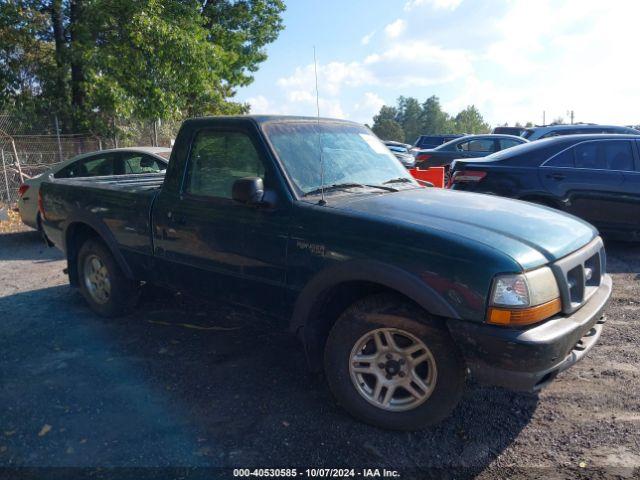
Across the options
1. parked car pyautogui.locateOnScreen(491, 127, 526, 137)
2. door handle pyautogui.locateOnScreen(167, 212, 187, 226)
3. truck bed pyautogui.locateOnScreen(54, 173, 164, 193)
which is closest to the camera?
door handle pyautogui.locateOnScreen(167, 212, 187, 226)

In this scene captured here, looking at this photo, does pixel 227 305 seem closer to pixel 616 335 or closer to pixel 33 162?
pixel 616 335

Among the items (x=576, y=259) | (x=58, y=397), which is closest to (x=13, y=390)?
(x=58, y=397)

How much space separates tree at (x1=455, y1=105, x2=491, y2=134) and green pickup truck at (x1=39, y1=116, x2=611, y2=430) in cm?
10286

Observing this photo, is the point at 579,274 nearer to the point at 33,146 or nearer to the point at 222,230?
the point at 222,230

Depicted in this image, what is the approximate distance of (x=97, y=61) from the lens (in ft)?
45.5

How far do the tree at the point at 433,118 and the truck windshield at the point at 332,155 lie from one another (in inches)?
4381

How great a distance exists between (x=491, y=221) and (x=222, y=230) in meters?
1.85

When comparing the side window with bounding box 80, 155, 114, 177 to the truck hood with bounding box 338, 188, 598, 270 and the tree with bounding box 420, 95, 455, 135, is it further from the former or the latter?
the tree with bounding box 420, 95, 455, 135

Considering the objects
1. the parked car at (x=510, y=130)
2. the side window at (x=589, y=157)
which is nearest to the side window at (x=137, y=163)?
the side window at (x=589, y=157)

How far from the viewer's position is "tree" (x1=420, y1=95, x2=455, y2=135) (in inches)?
4414

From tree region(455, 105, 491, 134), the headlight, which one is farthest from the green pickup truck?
tree region(455, 105, 491, 134)

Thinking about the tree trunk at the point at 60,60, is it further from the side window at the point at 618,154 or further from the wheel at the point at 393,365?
the wheel at the point at 393,365

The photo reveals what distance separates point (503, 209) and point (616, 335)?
6.26 ft

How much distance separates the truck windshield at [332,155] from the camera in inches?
137
